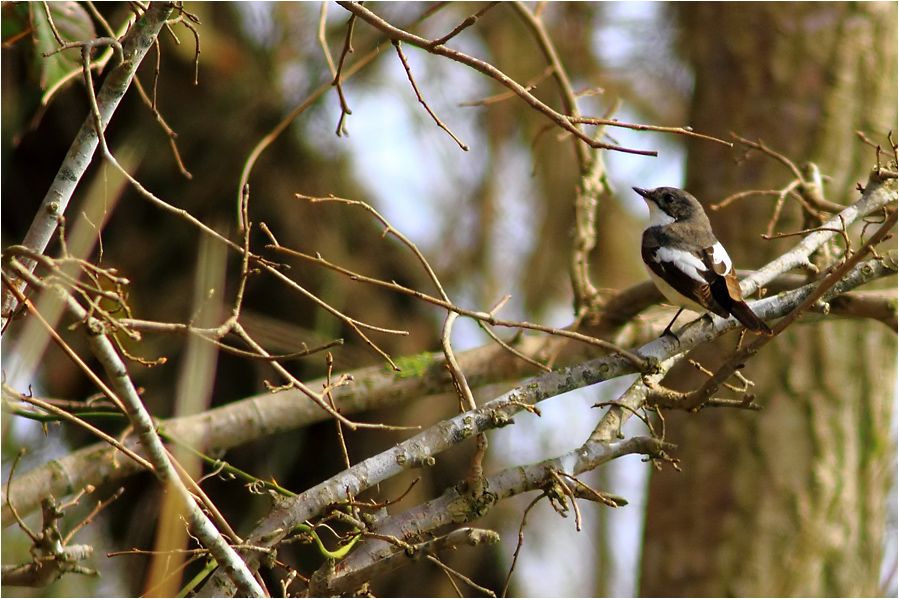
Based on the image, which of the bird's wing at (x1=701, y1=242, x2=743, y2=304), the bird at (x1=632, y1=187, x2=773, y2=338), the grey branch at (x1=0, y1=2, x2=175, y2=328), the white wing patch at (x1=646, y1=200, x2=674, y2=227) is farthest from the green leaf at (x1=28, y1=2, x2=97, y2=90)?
the white wing patch at (x1=646, y1=200, x2=674, y2=227)

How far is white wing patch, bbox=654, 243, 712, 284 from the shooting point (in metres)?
3.35

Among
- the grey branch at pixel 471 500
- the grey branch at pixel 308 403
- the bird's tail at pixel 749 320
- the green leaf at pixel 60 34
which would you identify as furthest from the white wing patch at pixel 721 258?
the green leaf at pixel 60 34

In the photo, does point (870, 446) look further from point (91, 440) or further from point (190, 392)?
point (91, 440)

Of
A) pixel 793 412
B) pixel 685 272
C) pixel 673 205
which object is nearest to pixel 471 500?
pixel 685 272

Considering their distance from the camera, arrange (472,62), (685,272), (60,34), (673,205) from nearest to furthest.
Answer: (472,62) < (60,34) < (685,272) < (673,205)

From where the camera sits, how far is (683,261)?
11.7ft

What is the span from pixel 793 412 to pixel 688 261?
6.81 feet

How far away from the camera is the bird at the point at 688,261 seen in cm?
288

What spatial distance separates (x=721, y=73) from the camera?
5648 millimetres

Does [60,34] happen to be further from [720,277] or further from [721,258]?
[721,258]

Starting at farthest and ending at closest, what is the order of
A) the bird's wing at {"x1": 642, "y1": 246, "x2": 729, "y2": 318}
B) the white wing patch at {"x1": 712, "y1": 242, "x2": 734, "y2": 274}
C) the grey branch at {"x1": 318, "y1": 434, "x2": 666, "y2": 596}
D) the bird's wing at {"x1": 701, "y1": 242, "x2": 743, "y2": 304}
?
the white wing patch at {"x1": 712, "y1": 242, "x2": 734, "y2": 274}, the bird's wing at {"x1": 642, "y1": 246, "x2": 729, "y2": 318}, the bird's wing at {"x1": 701, "y1": 242, "x2": 743, "y2": 304}, the grey branch at {"x1": 318, "y1": 434, "x2": 666, "y2": 596}

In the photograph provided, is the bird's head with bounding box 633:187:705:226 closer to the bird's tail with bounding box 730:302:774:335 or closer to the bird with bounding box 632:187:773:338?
the bird with bounding box 632:187:773:338

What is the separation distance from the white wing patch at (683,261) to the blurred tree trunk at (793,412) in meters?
1.53

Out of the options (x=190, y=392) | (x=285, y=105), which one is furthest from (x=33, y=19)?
(x=285, y=105)
